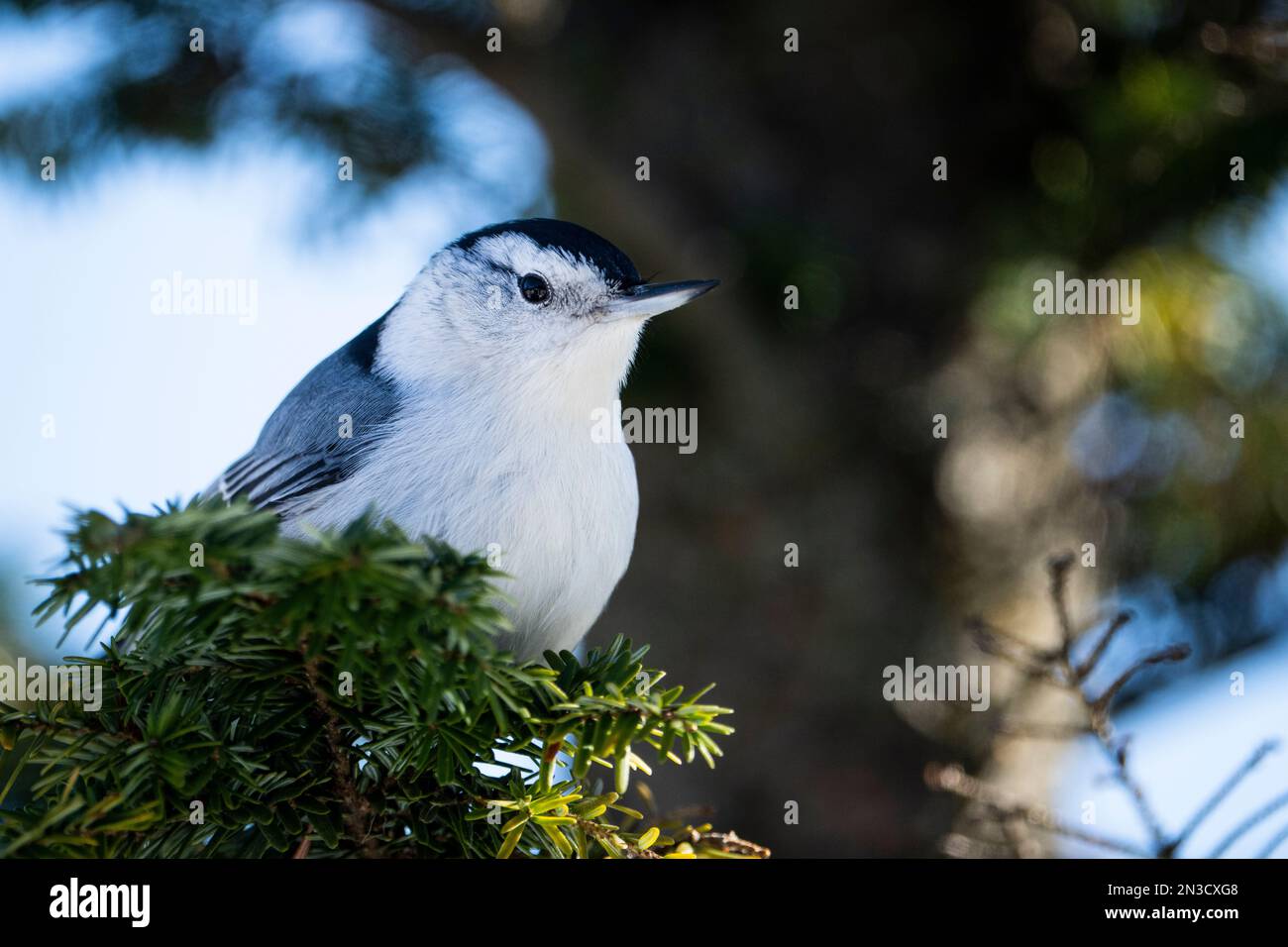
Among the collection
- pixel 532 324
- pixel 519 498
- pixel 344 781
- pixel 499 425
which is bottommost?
pixel 344 781

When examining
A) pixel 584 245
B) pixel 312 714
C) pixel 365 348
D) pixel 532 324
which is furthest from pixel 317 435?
pixel 312 714

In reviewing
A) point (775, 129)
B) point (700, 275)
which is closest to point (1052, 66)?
point (775, 129)

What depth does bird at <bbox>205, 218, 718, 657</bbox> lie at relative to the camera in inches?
51.4

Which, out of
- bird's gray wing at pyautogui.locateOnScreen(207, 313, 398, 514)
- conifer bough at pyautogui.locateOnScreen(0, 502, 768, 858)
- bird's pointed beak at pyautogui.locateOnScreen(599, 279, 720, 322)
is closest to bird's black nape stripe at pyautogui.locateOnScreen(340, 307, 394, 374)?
bird's gray wing at pyautogui.locateOnScreen(207, 313, 398, 514)

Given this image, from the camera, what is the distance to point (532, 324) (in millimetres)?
1552

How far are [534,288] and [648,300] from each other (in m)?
0.17

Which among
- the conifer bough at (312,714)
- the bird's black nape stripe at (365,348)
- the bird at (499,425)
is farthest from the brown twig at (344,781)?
the bird's black nape stripe at (365,348)

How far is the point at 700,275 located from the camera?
7.37 ft

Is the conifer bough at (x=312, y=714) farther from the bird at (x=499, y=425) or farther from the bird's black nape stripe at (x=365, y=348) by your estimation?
the bird's black nape stripe at (x=365, y=348)

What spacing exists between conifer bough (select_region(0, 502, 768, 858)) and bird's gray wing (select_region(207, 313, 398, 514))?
397 mm

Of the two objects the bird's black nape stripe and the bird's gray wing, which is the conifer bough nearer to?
the bird's gray wing

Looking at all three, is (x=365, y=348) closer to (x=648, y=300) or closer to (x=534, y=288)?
(x=534, y=288)

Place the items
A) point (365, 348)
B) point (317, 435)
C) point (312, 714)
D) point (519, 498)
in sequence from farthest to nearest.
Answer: point (365, 348), point (317, 435), point (519, 498), point (312, 714)

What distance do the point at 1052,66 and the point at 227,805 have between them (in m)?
1.96
